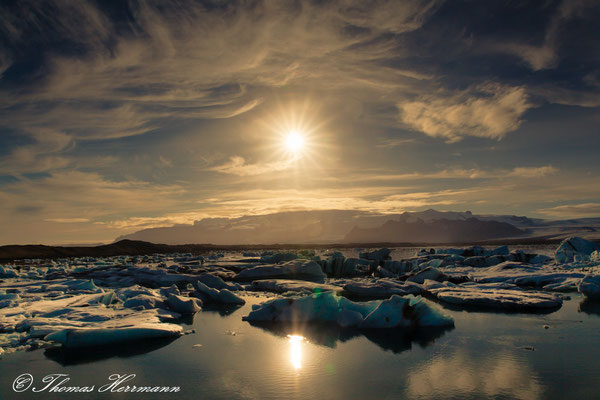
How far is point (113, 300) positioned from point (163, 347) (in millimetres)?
5910

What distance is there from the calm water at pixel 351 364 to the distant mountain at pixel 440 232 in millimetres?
139387

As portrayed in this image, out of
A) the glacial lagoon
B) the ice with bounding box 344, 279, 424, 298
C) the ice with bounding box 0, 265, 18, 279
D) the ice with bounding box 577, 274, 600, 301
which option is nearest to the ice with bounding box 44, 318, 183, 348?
the glacial lagoon

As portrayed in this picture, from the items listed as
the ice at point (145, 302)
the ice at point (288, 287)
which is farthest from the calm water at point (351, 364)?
the ice at point (288, 287)

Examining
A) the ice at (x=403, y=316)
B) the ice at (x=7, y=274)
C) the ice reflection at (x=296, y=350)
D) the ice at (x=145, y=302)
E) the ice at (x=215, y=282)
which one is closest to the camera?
the ice reflection at (x=296, y=350)

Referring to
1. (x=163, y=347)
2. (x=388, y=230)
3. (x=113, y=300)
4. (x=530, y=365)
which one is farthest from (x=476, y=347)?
(x=388, y=230)

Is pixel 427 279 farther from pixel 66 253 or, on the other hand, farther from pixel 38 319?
pixel 66 253

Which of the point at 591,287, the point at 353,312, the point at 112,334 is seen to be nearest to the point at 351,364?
the point at 353,312

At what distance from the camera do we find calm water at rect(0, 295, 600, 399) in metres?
5.23

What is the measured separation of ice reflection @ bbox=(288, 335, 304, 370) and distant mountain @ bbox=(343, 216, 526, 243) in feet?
460

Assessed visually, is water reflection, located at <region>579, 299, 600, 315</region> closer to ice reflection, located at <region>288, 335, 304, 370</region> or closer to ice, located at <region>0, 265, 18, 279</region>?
ice reflection, located at <region>288, 335, 304, 370</region>

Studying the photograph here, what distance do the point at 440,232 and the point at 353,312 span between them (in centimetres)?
14730

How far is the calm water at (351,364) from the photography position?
5234 millimetres

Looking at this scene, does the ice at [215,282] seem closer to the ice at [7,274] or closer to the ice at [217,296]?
the ice at [217,296]

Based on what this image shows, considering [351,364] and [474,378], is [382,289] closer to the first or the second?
[351,364]
